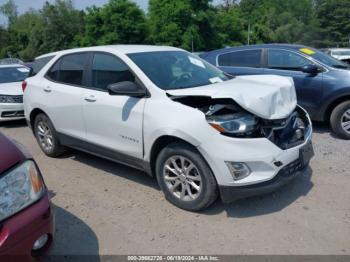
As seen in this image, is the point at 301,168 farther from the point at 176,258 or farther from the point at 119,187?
the point at 119,187

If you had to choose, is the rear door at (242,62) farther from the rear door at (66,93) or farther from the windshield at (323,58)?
the rear door at (66,93)

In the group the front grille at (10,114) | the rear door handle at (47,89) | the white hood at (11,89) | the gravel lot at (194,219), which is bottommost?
the gravel lot at (194,219)

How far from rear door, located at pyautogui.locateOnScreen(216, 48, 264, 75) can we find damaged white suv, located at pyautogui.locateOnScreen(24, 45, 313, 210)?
237 centimetres

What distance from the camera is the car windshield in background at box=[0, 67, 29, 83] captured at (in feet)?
30.5

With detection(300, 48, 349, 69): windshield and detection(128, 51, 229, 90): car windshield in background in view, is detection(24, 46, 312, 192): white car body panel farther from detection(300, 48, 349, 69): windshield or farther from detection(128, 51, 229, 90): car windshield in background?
detection(300, 48, 349, 69): windshield

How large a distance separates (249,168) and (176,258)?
1033 mm

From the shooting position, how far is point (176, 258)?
309cm

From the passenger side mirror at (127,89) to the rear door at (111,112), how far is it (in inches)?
3.3

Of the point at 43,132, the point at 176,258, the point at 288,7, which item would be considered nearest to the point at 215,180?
the point at 176,258

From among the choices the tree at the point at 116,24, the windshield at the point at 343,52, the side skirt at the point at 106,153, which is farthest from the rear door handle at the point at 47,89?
the tree at the point at 116,24

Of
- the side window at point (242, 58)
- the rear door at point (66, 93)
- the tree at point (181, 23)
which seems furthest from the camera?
the tree at point (181, 23)

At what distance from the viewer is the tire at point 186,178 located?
3596 mm

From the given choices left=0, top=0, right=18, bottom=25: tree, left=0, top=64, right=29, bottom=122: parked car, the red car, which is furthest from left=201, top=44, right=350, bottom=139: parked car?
left=0, top=0, right=18, bottom=25: tree

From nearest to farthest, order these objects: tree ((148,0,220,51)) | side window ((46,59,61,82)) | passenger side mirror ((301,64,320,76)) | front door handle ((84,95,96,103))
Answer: front door handle ((84,95,96,103))
side window ((46,59,61,82))
passenger side mirror ((301,64,320,76))
tree ((148,0,220,51))
